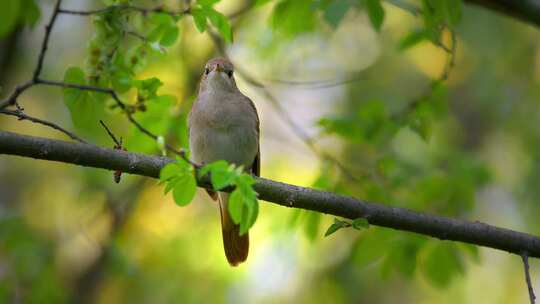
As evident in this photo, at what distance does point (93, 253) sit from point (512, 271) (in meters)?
5.04

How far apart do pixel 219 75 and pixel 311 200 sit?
1764 mm

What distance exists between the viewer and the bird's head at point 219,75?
16.3 ft

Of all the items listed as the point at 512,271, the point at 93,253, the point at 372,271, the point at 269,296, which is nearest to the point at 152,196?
the point at 93,253

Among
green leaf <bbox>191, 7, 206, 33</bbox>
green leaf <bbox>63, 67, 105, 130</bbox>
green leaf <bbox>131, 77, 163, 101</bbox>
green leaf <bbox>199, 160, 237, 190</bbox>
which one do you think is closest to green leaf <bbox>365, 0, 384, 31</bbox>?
green leaf <bbox>191, 7, 206, 33</bbox>

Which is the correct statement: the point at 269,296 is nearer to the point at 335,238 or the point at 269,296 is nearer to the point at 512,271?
the point at 335,238

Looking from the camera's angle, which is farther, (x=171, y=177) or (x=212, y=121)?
(x=212, y=121)

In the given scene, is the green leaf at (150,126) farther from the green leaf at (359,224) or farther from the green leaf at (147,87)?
the green leaf at (359,224)

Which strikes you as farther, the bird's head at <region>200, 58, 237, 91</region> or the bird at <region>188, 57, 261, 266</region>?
the bird's head at <region>200, 58, 237, 91</region>

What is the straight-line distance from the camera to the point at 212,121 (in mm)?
4730

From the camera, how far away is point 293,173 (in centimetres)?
867

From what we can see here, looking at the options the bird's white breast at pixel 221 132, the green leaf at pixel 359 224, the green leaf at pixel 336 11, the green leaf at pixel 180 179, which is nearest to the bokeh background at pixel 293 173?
the bird's white breast at pixel 221 132

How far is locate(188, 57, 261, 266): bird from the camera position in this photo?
4715 millimetres

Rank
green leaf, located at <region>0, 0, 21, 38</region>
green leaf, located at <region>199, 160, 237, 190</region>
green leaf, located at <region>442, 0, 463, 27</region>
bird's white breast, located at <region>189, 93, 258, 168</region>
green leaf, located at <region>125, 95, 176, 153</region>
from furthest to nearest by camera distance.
→ bird's white breast, located at <region>189, 93, 258, 168</region> < green leaf, located at <region>125, 95, 176, 153</region> < green leaf, located at <region>0, 0, 21, 38</region> < green leaf, located at <region>442, 0, 463, 27</region> < green leaf, located at <region>199, 160, 237, 190</region>

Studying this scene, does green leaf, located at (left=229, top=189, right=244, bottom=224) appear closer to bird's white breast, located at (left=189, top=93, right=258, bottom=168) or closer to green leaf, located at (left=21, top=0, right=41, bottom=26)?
bird's white breast, located at (left=189, top=93, right=258, bottom=168)
